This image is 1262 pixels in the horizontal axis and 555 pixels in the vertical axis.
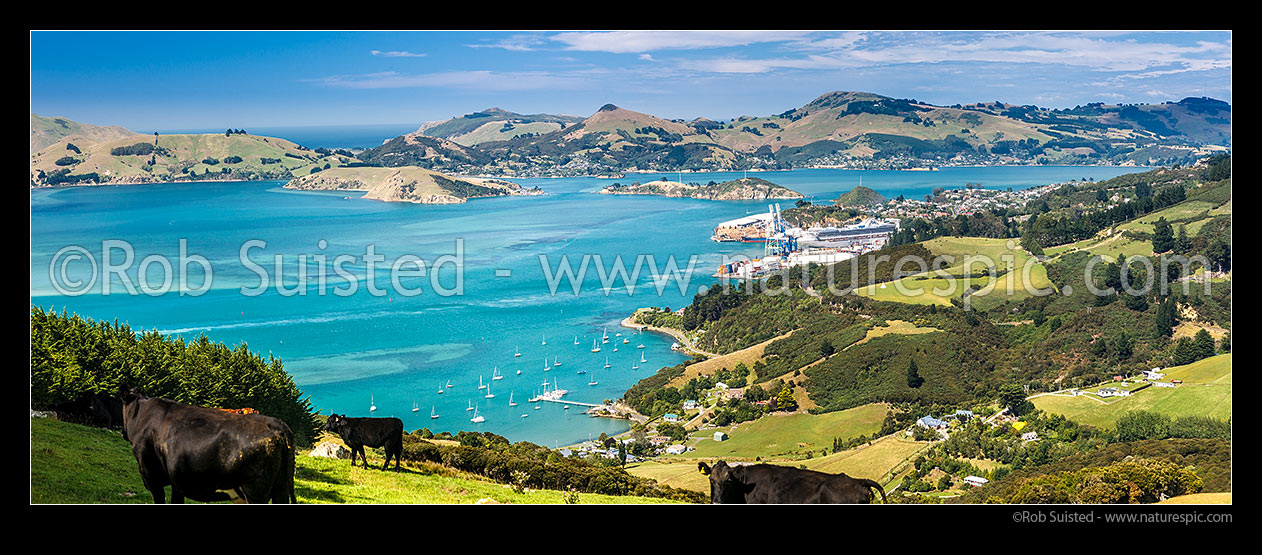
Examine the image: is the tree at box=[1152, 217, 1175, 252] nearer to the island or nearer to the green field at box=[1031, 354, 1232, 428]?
the green field at box=[1031, 354, 1232, 428]

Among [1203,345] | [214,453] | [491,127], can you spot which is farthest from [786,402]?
[491,127]

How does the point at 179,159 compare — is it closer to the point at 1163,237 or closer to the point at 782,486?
the point at 1163,237

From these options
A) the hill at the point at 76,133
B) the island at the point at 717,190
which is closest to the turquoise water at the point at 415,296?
the island at the point at 717,190

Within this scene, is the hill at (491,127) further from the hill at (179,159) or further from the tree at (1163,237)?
the tree at (1163,237)

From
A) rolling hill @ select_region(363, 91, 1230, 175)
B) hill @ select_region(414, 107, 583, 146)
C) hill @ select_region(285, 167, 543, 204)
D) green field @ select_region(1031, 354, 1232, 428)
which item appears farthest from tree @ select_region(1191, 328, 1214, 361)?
hill @ select_region(414, 107, 583, 146)

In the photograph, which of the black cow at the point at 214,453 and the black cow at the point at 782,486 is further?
the black cow at the point at 782,486
